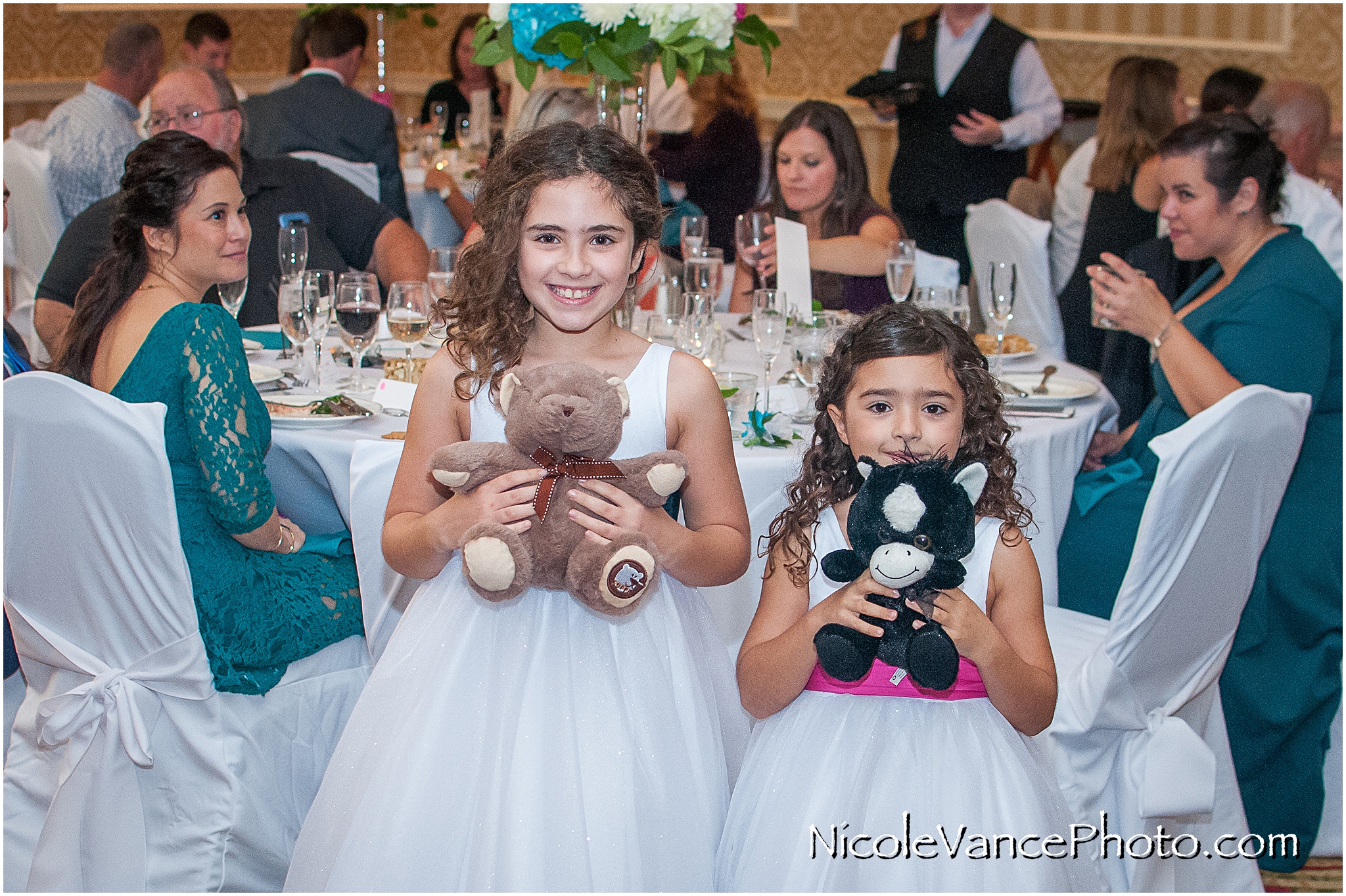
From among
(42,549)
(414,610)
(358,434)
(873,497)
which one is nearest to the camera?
(873,497)

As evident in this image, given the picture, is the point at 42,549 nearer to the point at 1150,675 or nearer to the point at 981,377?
the point at 981,377

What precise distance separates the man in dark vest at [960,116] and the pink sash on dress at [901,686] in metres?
3.92

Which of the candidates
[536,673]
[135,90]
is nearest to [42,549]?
[536,673]

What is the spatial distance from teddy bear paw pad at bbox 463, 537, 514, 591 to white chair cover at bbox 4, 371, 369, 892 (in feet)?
2.07

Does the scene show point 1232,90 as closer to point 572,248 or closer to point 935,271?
point 935,271

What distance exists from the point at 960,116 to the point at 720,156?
1.05m

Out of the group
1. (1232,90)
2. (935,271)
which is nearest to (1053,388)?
(935,271)

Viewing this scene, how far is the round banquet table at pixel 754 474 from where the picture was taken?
6.83ft

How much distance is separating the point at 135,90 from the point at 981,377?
488 centimetres

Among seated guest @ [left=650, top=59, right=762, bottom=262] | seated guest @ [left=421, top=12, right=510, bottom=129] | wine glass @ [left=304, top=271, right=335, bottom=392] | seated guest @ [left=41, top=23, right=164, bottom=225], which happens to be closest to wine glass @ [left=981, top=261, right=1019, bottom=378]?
wine glass @ [left=304, top=271, right=335, bottom=392]

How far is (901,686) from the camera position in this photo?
5.17 feet

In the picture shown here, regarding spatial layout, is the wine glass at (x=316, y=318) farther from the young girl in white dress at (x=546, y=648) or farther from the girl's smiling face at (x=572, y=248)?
the girl's smiling face at (x=572, y=248)

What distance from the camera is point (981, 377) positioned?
5.38 ft

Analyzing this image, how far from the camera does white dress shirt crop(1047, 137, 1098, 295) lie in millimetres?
4871
